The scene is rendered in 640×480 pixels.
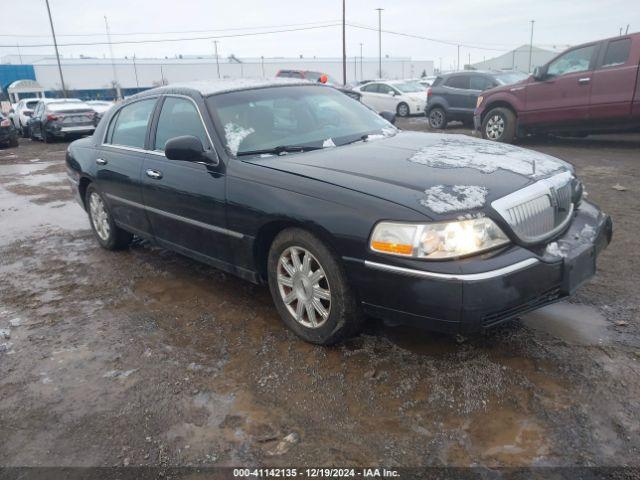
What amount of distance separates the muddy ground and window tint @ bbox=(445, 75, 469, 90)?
36.9 feet

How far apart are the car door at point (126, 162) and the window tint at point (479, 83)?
37.5 feet

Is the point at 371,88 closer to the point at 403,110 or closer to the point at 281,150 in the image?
the point at 403,110

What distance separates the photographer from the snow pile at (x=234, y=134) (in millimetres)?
3537

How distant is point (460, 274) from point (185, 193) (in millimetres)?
2172

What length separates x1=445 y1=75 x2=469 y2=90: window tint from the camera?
14656mm

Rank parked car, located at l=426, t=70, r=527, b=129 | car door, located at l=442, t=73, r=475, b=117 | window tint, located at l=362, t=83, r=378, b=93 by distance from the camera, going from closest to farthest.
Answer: parked car, located at l=426, t=70, r=527, b=129 → car door, located at l=442, t=73, r=475, b=117 → window tint, located at l=362, t=83, r=378, b=93

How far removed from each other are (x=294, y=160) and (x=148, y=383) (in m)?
1.60

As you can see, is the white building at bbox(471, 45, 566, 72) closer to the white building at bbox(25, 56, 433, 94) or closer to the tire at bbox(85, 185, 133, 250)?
the white building at bbox(25, 56, 433, 94)

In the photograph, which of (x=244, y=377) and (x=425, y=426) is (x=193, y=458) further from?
(x=425, y=426)

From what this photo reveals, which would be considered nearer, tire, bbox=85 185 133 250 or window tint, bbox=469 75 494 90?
tire, bbox=85 185 133 250

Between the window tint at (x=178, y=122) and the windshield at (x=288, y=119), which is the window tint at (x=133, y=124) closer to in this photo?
the window tint at (x=178, y=122)

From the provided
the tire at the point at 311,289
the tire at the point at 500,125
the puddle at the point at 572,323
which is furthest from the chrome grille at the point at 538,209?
the tire at the point at 500,125

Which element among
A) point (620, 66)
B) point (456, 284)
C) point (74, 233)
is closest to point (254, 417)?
point (456, 284)

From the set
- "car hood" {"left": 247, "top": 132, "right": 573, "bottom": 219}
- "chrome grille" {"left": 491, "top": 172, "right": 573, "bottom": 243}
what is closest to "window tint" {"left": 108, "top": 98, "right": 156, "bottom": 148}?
"car hood" {"left": 247, "top": 132, "right": 573, "bottom": 219}
